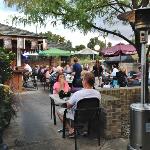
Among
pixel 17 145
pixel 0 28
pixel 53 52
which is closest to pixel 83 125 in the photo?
pixel 17 145

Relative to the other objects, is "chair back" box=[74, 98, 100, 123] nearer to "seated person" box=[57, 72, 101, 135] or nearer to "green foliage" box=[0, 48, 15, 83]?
"seated person" box=[57, 72, 101, 135]

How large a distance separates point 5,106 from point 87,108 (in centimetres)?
146

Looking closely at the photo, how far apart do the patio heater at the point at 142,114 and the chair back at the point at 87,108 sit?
95 centimetres

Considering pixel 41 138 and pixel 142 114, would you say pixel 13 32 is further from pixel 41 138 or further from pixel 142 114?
pixel 142 114

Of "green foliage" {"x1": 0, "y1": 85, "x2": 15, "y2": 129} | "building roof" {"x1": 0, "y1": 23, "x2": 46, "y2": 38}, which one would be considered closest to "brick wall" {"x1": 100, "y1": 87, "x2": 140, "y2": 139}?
"green foliage" {"x1": 0, "y1": 85, "x2": 15, "y2": 129}

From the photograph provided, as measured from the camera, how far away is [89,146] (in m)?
6.98

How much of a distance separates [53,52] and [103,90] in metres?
16.6

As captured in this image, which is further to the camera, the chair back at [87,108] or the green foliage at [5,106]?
the chair back at [87,108]

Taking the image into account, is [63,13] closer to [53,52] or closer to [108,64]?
[53,52]

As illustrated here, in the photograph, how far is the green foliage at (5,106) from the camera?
6.40 metres

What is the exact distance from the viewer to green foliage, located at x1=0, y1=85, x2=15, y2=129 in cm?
640

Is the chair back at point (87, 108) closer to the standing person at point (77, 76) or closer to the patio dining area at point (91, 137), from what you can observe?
the patio dining area at point (91, 137)

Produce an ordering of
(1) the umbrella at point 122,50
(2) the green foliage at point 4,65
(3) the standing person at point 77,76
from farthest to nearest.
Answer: (1) the umbrella at point 122,50
(3) the standing person at point 77,76
(2) the green foliage at point 4,65

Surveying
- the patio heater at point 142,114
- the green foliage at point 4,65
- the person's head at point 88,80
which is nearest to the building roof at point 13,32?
the green foliage at point 4,65
